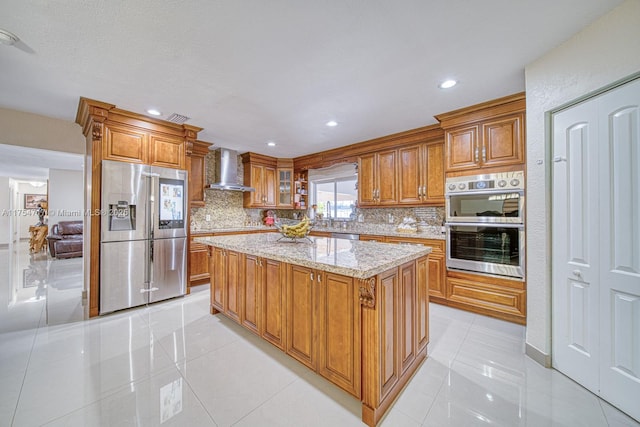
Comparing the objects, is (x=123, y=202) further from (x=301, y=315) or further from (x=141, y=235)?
(x=301, y=315)

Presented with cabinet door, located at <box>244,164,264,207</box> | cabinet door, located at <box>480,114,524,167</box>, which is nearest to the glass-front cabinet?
cabinet door, located at <box>244,164,264,207</box>

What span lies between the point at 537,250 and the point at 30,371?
419cm

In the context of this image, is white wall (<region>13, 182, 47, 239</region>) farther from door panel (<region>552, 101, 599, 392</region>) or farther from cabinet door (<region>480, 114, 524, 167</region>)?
door panel (<region>552, 101, 599, 392</region>)

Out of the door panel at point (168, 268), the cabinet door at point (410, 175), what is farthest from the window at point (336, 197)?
the door panel at point (168, 268)

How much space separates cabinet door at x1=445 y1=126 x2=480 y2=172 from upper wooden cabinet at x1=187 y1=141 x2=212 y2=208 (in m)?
3.97

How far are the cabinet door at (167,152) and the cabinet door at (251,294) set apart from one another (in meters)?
2.14

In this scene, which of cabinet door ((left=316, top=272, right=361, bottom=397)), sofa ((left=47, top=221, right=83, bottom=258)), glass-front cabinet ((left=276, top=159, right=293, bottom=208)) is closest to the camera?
cabinet door ((left=316, top=272, right=361, bottom=397))

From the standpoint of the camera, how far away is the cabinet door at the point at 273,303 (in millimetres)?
1984

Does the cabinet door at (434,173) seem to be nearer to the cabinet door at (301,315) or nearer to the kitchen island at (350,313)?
the kitchen island at (350,313)

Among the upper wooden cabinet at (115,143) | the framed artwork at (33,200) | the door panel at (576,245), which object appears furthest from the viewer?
the framed artwork at (33,200)

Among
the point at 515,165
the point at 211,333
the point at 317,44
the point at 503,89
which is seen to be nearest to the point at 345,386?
the point at 211,333

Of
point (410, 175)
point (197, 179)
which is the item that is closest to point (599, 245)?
point (410, 175)

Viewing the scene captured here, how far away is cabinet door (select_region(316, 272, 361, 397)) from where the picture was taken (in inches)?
58.8

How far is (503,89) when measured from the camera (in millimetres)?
2506
